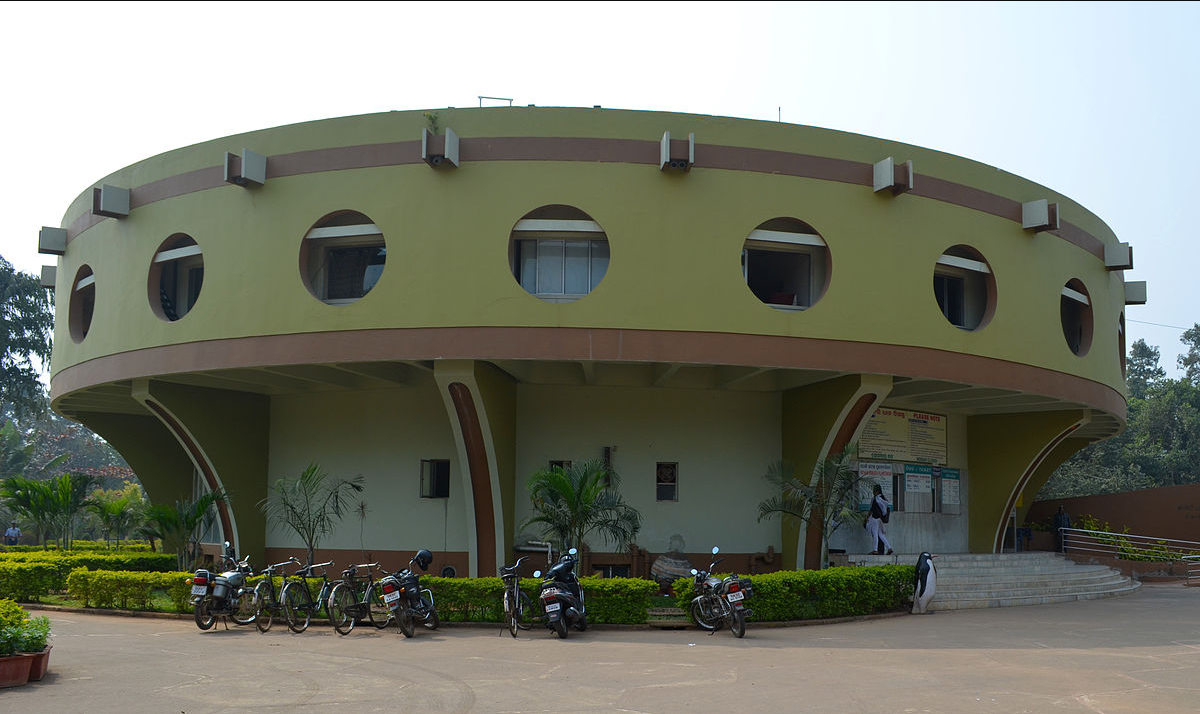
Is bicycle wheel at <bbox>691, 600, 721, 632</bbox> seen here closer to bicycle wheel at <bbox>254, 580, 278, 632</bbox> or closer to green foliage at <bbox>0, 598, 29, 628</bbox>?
bicycle wheel at <bbox>254, 580, 278, 632</bbox>

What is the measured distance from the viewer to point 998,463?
83.6 ft

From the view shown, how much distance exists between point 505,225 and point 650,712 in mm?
10384

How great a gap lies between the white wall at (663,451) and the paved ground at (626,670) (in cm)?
566

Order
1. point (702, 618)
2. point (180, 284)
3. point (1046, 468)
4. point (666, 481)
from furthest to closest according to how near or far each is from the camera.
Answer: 1. point (1046, 468)
2. point (180, 284)
3. point (666, 481)
4. point (702, 618)

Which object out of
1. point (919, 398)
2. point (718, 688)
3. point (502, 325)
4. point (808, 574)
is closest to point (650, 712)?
point (718, 688)

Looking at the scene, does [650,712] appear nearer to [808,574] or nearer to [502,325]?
[808,574]

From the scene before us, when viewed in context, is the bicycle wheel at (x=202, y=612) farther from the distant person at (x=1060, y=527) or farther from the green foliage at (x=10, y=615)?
the distant person at (x=1060, y=527)

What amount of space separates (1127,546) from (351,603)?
23155mm

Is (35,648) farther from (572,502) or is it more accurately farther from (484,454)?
(484,454)

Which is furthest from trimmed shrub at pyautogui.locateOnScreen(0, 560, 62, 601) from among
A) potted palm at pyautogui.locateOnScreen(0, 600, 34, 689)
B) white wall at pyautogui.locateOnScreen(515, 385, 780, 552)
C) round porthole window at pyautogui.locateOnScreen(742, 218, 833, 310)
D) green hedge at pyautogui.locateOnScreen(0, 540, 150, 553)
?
round porthole window at pyautogui.locateOnScreen(742, 218, 833, 310)

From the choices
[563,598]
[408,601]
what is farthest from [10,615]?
[563,598]

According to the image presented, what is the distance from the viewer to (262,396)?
23.3 metres

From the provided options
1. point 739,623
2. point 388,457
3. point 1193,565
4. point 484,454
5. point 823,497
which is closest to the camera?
point 739,623

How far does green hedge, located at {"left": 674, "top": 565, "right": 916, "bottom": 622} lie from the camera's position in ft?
50.9
